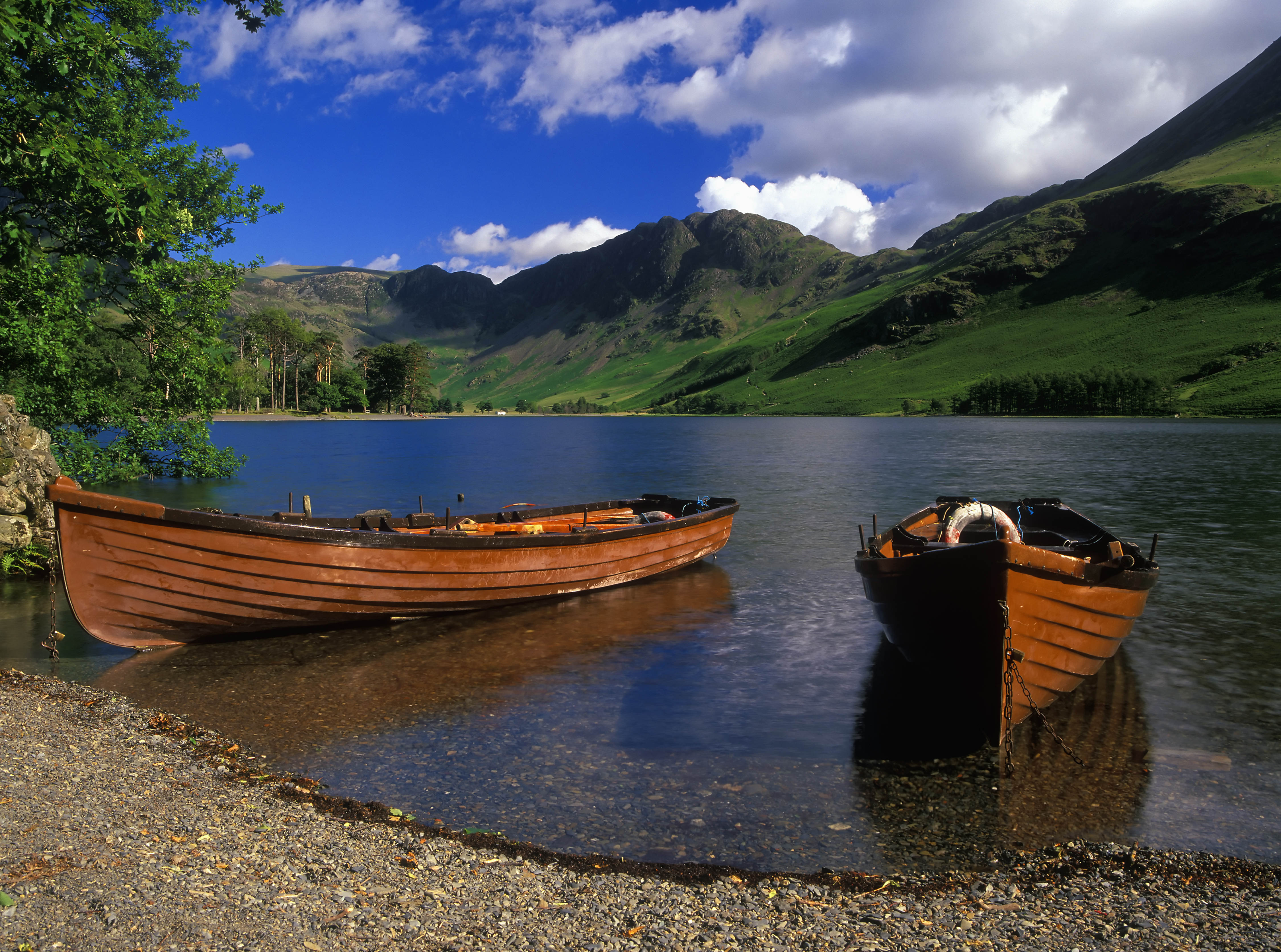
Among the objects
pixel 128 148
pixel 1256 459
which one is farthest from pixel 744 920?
pixel 1256 459

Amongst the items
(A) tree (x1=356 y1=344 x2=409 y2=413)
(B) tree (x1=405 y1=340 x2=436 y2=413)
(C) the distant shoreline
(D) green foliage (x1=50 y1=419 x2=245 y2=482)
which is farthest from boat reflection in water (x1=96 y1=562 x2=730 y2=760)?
(A) tree (x1=356 y1=344 x2=409 y2=413)

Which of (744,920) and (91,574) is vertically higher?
(91,574)

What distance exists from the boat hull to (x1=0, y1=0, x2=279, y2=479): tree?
1474 centimetres

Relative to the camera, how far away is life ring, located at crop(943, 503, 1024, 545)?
521 inches

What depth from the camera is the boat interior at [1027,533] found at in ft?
43.9

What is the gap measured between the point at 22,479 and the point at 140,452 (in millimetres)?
9312

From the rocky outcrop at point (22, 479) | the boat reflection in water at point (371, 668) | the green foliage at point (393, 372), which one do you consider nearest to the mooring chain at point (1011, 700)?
the boat reflection in water at point (371, 668)

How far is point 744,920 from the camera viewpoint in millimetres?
6402

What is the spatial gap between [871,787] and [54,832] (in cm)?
870

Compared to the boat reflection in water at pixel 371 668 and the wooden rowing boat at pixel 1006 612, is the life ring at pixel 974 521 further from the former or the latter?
the boat reflection in water at pixel 371 668

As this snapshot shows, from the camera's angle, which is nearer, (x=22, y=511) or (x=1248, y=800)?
(x=1248, y=800)

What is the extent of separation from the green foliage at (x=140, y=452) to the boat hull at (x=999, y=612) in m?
26.1

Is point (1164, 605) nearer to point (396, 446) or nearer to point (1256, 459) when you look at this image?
point (1256, 459)

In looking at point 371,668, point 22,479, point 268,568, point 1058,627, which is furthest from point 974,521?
point 22,479
